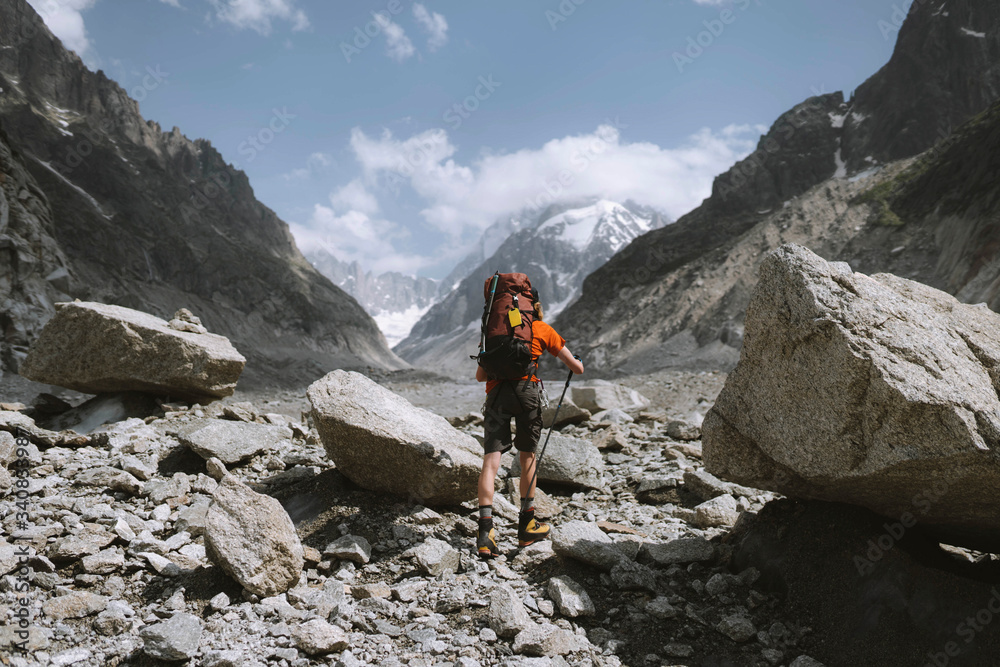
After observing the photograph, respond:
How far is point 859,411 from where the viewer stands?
12.7ft

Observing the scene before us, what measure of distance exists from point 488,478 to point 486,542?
0.63 m

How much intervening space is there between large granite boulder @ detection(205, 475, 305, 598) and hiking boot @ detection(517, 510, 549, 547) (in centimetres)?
224

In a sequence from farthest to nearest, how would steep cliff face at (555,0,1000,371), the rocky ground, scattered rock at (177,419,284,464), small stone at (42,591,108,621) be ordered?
steep cliff face at (555,0,1000,371), scattered rock at (177,419,284,464), small stone at (42,591,108,621), the rocky ground

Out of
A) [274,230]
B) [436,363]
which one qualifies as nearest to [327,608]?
[274,230]

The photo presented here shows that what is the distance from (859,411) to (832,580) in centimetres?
146

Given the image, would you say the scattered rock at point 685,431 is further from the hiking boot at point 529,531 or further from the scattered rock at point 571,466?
the hiking boot at point 529,531

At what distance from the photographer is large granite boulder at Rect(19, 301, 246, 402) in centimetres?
906

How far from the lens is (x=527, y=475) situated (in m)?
5.79

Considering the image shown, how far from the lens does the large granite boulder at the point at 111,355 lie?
906 centimetres

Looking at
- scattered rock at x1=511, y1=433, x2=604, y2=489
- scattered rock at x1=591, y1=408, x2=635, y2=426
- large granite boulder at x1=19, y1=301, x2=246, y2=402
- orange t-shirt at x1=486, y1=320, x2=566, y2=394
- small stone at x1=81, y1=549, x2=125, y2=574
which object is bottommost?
small stone at x1=81, y1=549, x2=125, y2=574

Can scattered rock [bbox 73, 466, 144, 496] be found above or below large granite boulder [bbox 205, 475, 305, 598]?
above

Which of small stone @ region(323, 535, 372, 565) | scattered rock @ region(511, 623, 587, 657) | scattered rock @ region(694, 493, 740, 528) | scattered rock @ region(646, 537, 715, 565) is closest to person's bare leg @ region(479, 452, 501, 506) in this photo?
small stone @ region(323, 535, 372, 565)

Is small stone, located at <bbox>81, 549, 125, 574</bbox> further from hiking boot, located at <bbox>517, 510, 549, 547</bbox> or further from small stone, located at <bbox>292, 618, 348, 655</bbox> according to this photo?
hiking boot, located at <bbox>517, 510, 549, 547</bbox>

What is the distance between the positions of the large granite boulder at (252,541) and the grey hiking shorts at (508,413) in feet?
6.94
